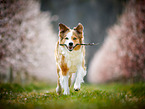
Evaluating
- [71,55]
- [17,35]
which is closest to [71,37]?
[71,55]

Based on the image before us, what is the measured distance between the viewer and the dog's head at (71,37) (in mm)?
4668

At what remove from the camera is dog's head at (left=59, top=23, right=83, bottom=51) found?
15.3 feet

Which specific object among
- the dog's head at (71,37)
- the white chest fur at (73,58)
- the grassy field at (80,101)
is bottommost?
the grassy field at (80,101)

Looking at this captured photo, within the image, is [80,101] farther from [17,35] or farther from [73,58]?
[17,35]

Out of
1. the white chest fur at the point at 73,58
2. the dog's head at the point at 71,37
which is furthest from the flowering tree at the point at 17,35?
the white chest fur at the point at 73,58

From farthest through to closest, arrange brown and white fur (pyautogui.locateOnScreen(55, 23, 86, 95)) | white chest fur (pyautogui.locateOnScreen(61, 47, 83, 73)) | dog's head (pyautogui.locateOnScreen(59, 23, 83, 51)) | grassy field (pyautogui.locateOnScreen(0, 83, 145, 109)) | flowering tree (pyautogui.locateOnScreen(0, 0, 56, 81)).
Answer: flowering tree (pyautogui.locateOnScreen(0, 0, 56, 81)) → white chest fur (pyautogui.locateOnScreen(61, 47, 83, 73)) → brown and white fur (pyautogui.locateOnScreen(55, 23, 86, 95)) → dog's head (pyautogui.locateOnScreen(59, 23, 83, 51)) → grassy field (pyautogui.locateOnScreen(0, 83, 145, 109))

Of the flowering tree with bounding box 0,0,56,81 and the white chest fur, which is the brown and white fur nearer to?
the white chest fur

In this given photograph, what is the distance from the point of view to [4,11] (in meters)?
8.92

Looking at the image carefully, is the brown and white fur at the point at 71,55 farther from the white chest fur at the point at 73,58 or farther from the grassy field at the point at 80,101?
the grassy field at the point at 80,101

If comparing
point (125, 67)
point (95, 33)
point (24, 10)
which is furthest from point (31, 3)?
point (95, 33)

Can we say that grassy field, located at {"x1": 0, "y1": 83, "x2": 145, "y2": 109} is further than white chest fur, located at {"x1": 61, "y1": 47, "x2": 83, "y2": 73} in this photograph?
No

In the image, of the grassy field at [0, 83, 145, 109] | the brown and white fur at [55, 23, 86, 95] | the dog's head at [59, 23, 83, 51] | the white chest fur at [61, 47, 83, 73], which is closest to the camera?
the grassy field at [0, 83, 145, 109]

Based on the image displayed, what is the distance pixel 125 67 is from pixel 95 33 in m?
37.7

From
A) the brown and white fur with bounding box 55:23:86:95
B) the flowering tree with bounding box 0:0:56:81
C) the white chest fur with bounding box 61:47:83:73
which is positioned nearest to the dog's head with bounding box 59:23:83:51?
the brown and white fur with bounding box 55:23:86:95
